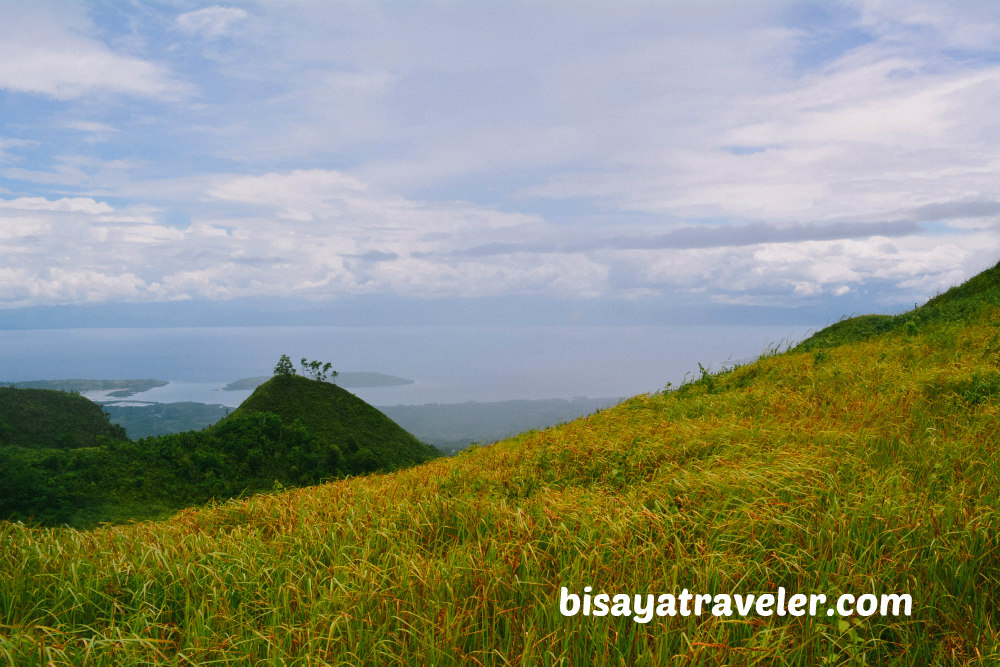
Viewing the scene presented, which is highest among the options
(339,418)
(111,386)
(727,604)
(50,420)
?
(727,604)

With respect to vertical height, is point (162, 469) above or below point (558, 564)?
below

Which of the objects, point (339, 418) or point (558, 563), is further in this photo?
point (339, 418)

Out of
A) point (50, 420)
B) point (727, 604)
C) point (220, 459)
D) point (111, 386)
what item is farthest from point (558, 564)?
point (111, 386)

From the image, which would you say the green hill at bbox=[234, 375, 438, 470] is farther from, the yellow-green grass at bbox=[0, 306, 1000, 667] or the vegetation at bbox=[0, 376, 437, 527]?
the yellow-green grass at bbox=[0, 306, 1000, 667]

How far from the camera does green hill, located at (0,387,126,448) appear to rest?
2402 inches

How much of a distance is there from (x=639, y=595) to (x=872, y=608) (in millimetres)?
1459

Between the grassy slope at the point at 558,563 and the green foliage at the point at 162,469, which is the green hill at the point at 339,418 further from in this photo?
the grassy slope at the point at 558,563

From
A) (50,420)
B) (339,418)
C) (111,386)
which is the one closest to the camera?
(339,418)

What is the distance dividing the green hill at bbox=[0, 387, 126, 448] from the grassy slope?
2678 inches

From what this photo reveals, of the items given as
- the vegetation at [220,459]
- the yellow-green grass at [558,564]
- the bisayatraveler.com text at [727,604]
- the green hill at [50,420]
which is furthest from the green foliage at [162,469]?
the bisayatraveler.com text at [727,604]

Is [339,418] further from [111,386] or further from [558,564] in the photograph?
[111,386]

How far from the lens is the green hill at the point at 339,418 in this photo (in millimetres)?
57750

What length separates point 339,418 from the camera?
205ft

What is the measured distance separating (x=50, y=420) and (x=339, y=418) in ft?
112
